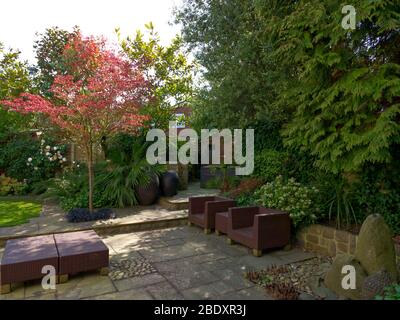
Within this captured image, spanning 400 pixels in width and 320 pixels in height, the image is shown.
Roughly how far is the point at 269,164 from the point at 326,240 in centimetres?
235

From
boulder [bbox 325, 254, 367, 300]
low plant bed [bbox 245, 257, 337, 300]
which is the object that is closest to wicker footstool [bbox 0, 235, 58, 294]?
low plant bed [bbox 245, 257, 337, 300]

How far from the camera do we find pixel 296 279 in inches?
136

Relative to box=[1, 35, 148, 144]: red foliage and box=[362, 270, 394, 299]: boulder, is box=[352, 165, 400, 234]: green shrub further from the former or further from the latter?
box=[1, 35, 148, 144]: red foliage

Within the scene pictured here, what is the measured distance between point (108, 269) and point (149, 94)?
5.23 meters

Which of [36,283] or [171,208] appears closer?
[36,283]

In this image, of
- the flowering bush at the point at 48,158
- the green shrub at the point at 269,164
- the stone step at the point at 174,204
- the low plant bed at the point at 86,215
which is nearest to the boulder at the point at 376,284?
the green shrub at the point at 269,164

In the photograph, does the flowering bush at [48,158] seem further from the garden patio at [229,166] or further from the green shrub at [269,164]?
the green shrub at [269,164]

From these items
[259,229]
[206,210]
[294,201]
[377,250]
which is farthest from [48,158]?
[377,250]

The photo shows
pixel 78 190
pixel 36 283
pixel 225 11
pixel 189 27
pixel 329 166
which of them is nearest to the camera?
pixel 36 283

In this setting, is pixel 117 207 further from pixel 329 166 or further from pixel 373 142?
pixel 373 142

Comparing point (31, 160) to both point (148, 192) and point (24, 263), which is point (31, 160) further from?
point (24, 263)

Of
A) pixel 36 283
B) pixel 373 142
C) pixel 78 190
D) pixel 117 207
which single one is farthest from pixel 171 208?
pixel 373 142

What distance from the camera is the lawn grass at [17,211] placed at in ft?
18.4

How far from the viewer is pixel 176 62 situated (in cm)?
913
